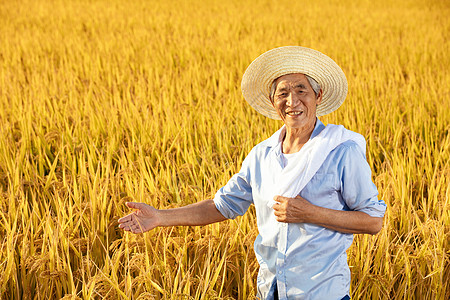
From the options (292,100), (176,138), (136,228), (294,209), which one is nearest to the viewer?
(294,209)

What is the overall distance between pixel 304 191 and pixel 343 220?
115 mm

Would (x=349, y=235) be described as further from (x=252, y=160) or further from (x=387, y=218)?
(x=387, y=218)

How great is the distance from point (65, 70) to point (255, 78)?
407 cm

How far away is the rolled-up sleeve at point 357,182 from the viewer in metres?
1.17

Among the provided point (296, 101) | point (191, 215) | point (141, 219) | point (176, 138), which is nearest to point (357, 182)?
point (296, 101)

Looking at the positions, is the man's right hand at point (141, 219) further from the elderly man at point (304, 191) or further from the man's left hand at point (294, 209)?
the man's left hand at point (294, 209)

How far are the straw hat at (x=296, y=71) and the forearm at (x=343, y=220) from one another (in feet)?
1.21

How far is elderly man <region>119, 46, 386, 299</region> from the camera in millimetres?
1174

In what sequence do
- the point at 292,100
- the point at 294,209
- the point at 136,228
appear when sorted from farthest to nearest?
the point at 136,228 < the point at 292,100 < the point at 294,209

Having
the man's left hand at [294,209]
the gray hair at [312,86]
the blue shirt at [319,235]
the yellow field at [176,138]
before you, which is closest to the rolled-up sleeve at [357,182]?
the blue shirt at [319,235]

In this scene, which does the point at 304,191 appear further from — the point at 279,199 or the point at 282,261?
the point at 282,261

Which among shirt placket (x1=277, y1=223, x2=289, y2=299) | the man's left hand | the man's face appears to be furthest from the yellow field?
the man's face

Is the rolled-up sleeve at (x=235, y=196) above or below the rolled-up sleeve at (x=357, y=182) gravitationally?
below

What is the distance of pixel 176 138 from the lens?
2.68m
